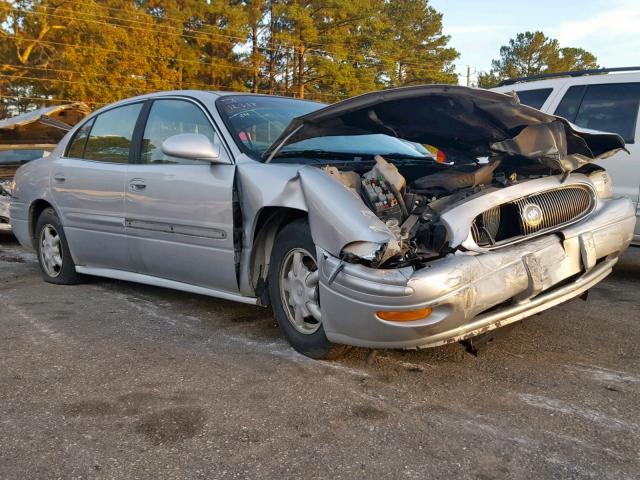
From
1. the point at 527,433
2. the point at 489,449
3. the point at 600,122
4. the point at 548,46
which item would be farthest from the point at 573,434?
the point at 548,46

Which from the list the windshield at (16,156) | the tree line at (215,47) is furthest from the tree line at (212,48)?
the windshield at (16,156)

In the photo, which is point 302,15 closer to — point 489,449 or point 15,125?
point 15,125

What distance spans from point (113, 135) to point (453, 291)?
333 cm

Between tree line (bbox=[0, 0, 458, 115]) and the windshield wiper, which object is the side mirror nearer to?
the windshield wiper

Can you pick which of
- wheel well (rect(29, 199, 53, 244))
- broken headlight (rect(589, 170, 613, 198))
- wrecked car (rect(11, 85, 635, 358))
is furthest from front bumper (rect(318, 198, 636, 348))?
wheel well (rect(29, 199, 53, 244))

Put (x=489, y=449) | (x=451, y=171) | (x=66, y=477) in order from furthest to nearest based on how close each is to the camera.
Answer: (x=451, y=171) → (x=489, y=449) → (x=66, y=477)

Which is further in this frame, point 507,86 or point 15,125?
point 15,125

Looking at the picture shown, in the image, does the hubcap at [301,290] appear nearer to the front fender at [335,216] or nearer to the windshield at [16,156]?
the front fender at [335,216]

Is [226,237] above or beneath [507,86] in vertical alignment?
beneath

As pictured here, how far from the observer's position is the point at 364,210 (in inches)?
121

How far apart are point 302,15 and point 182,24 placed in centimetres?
744

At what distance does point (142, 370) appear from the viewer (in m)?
3.37

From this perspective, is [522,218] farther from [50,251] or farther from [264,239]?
[50,251]

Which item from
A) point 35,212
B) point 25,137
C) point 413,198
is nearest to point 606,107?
point 413,198
